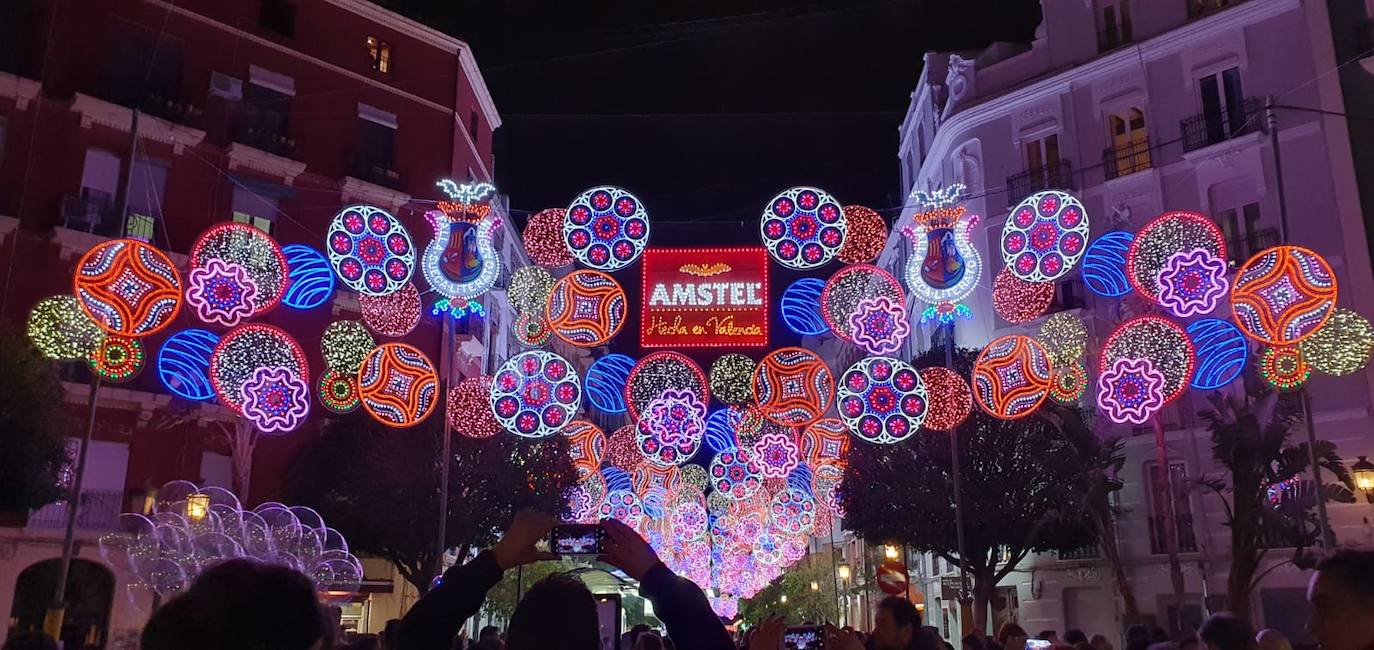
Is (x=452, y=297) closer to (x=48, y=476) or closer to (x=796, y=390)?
(x=796, y=390)

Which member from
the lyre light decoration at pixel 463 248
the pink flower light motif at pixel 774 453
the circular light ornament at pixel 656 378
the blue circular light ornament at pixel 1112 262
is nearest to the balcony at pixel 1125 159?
the blue circular light ornament at pixel 1112 262

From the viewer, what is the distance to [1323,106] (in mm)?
24828

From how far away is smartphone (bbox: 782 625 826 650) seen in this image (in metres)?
7.89

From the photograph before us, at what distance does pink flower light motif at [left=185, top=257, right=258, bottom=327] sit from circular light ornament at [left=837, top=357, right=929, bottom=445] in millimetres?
9657

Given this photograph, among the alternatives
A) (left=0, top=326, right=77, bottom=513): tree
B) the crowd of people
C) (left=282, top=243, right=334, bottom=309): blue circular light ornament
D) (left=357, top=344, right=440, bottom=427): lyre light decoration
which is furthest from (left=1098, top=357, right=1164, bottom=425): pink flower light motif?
(left=0, top=326, right=77, bottom=513): tree

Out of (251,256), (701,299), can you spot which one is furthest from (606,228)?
(251,256)

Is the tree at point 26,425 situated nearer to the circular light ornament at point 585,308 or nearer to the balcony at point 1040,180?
the circular light ornament at point 585,308

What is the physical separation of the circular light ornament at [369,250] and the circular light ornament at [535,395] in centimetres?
307

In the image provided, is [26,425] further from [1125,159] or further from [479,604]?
[1125,159]

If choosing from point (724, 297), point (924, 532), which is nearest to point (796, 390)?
point (724, 297)

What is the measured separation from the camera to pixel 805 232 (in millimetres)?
15977

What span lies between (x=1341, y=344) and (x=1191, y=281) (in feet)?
10.0

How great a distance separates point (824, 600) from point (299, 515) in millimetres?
39729

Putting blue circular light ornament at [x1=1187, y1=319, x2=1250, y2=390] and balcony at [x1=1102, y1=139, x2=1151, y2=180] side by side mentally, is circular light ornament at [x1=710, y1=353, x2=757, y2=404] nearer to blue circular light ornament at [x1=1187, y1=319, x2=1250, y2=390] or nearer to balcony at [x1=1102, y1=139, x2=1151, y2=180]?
blue circular light ornament at [x1=1187, y1=319, x2=1250, y2=390]
